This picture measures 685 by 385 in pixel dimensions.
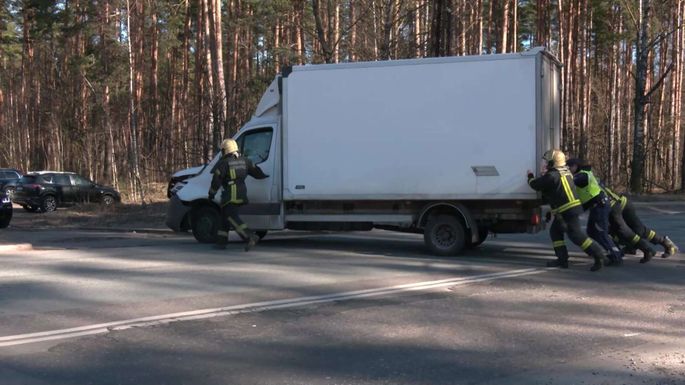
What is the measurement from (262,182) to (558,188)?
5.22 meters

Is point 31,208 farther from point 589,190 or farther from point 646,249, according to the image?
point 646,249

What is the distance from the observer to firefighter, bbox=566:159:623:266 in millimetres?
10320

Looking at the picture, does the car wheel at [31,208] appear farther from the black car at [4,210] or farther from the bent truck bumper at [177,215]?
the bent truck bumper at [177,215]

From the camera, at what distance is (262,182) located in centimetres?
1229

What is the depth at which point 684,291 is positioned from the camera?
8.44 metres

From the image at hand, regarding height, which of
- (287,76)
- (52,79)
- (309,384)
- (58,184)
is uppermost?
(52,79)

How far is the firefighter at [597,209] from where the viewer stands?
10320 millimetres

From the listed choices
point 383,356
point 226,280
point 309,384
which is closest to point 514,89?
point 226,280

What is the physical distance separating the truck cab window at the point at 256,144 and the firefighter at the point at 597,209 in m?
5.30

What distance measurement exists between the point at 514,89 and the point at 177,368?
713 cm

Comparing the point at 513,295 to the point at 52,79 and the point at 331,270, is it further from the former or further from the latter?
the point at 52,79

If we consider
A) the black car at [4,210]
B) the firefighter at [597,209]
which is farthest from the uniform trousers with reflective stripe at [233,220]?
the black car at [4,210]

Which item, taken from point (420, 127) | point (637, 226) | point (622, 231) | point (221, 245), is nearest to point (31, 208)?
point (221, 245)

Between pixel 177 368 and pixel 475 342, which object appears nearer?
pixel 177 368
